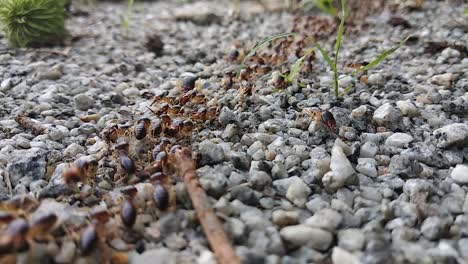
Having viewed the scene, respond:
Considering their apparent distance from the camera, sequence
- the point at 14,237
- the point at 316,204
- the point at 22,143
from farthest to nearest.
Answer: the point at 22,143, the point at 316,204, the point at 14,237

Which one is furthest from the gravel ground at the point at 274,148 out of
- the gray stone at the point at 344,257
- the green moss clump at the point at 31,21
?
the green moss clump at the point at 31,21

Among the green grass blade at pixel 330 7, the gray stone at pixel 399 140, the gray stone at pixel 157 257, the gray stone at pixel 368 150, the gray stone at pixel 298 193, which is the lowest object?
the gray stone at pixel 157 257

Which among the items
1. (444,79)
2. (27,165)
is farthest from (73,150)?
(444,79)

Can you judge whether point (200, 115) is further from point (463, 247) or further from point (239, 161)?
point (463, 247)

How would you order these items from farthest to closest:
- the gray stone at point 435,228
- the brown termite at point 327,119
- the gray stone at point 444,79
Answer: the gray stone at point 444,79, the brown termite at point 327,119, the gray stone at point 435,228

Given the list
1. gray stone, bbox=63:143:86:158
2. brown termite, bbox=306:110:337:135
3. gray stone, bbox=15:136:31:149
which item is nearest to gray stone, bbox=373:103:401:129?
brown termite, bbox=306:110:337:135

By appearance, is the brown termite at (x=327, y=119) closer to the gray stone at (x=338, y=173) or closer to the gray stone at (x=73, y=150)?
the gray stone at (x=338, y=173)

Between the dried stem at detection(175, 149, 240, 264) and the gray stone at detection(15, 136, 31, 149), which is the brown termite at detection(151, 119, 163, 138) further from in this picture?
the gray stone at detection(15, 136, 31, 149)
